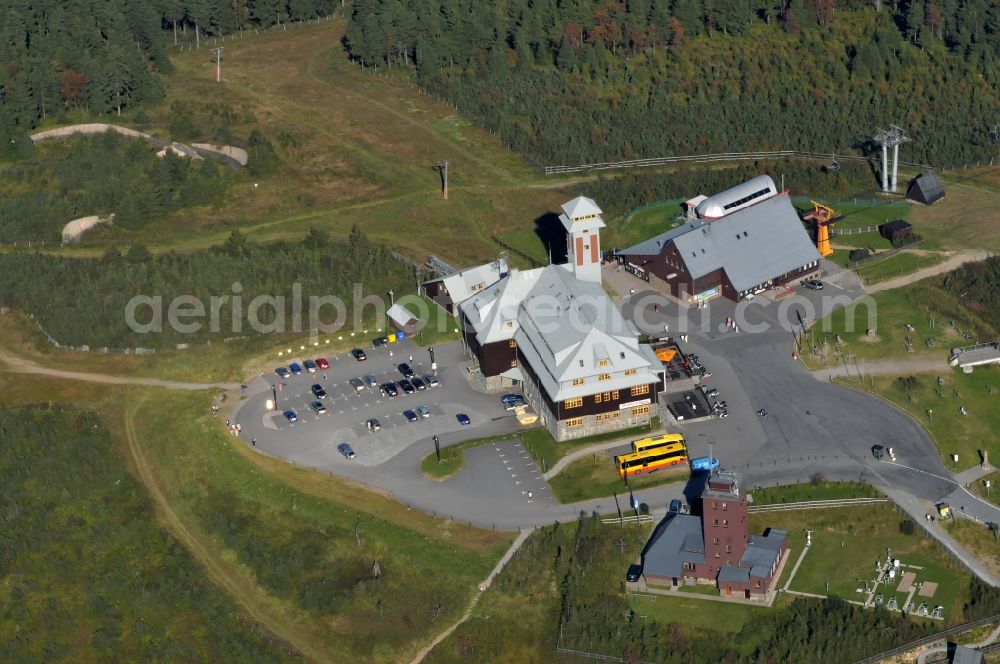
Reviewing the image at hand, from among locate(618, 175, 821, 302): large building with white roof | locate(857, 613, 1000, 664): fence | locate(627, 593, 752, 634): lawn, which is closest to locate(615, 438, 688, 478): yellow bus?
locate(627, 593, 752, 634): lawn

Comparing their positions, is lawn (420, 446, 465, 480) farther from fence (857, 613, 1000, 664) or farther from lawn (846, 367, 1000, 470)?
fence (857, 613, 1000, 664)

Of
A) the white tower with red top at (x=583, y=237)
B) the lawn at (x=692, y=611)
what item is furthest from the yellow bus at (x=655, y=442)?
the white tower with red top at (x=583, y=237)

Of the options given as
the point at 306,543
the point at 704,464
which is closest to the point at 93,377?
the point at 306,543

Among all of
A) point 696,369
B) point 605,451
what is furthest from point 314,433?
point 696,369

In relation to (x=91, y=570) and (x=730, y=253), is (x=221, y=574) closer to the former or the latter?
(x=91, y=570)

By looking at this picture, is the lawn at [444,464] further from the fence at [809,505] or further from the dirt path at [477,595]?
the fence at [809,505]

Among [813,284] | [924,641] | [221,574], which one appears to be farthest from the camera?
[813,284]

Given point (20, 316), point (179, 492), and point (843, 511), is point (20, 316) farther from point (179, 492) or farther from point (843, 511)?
point (843, 511)
